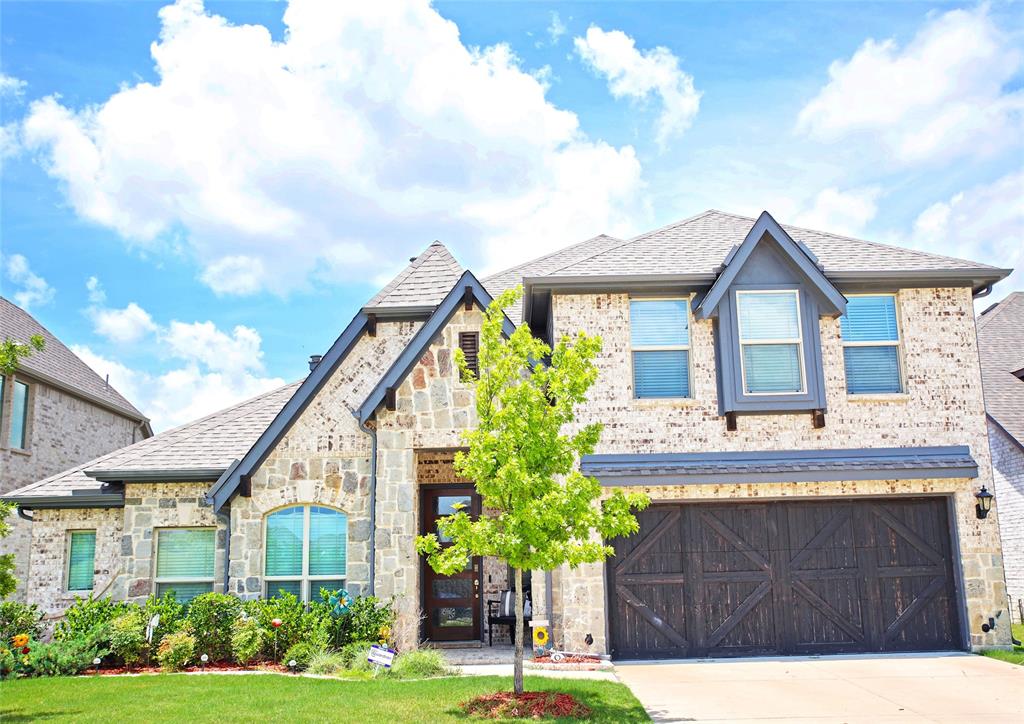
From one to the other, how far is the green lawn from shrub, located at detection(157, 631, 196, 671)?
2.61ft

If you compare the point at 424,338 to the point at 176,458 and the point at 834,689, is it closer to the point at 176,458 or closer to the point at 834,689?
the point at 176,458

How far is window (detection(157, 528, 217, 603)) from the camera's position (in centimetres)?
1485

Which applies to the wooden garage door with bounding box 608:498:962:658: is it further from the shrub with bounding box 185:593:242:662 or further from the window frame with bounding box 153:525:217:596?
the window frame with bounding box 153:525:217:596

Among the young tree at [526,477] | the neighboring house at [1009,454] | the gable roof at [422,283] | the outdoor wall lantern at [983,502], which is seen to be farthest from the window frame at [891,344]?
the gable roof at [422,283]

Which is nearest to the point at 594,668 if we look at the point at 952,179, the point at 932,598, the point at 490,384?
the point at 490,384

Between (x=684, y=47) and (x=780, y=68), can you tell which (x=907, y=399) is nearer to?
(x=780, y=68)

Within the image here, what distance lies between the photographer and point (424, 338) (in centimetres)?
1387

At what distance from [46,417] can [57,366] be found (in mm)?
2002

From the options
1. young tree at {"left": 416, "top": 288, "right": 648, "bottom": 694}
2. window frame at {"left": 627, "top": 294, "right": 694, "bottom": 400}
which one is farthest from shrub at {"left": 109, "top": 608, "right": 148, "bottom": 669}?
window frame at {"left": 627, "top": 294, "right": 694, "bottom": 400}

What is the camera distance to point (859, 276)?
46.4 feet

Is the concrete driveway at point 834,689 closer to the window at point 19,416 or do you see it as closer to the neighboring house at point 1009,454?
the neighboring house at point 1009,454

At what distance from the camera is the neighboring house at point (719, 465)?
44.4ft

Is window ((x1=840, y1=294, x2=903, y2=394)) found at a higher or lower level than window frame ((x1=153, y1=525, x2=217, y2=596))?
higher

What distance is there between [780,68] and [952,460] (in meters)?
7.05
